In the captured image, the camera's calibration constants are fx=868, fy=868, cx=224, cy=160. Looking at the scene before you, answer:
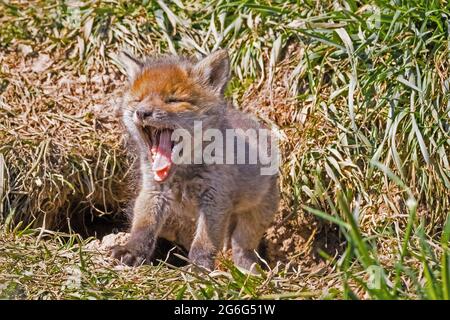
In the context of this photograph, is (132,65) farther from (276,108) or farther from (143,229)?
(276,108)

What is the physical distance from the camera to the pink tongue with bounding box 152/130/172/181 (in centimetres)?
504

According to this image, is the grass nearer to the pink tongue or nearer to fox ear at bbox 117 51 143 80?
the pink tongue

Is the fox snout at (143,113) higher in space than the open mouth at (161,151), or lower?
higher

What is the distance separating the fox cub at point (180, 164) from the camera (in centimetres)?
496

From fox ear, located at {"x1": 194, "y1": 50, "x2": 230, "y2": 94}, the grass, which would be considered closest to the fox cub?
fox ear, located at {"x1": 194, "y1": 50, "x2": 230, "y2": 94}

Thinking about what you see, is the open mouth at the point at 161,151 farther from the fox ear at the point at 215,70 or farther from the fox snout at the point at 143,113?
the fox ear at the point at 215,70

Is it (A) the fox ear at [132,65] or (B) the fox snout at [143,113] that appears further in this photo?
(A) the fox ear at [132,65]

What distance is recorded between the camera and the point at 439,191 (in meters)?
5.33

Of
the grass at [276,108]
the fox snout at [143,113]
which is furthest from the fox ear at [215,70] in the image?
the grass at [276,108]

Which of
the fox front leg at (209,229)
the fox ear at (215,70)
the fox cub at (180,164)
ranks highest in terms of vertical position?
the fox ear at (215,70)

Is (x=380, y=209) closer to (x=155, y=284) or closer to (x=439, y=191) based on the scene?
(x=439, y=191)

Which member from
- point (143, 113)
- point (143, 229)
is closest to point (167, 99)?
point (143, 113)

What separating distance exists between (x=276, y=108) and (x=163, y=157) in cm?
138
